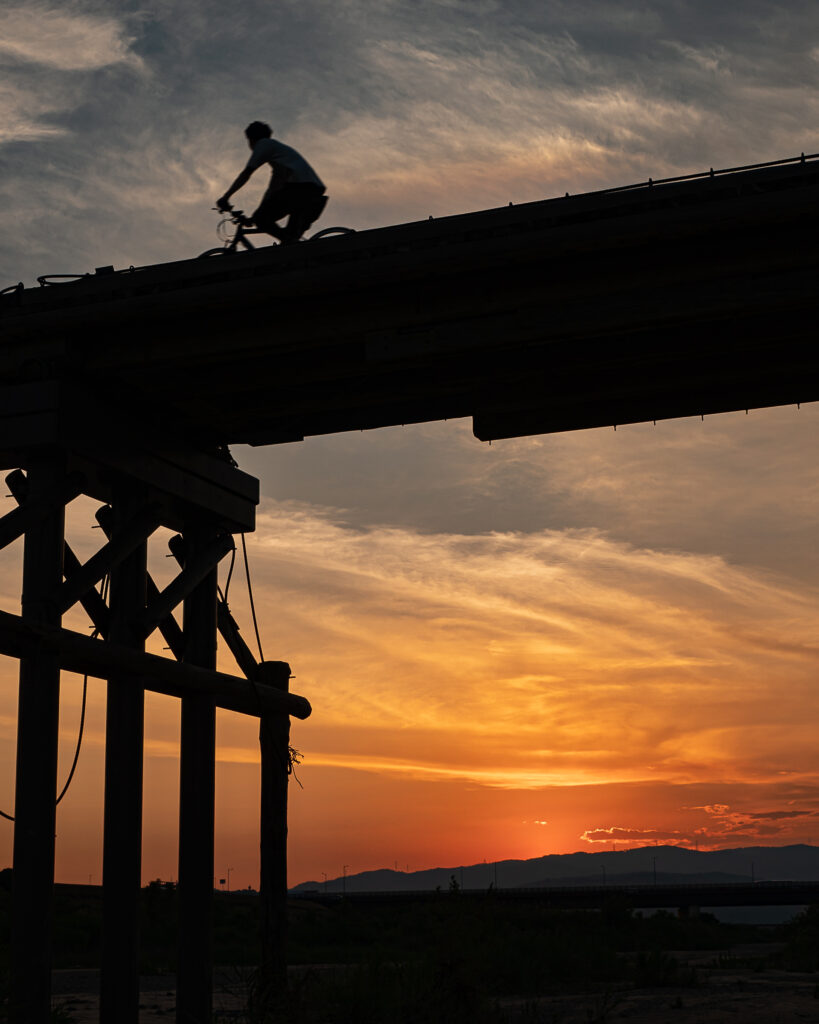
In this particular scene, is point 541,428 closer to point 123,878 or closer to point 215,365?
point 215,365

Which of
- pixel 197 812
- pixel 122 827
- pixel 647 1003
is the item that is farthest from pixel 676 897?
pixel 122 827

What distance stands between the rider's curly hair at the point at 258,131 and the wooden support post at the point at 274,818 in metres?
7.00

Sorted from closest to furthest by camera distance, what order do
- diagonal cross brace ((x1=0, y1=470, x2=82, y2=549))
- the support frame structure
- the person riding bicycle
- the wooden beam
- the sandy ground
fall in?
the wooden beam
the support frame structure
diagonal cross brace ((x1=0, y1=470, x2=82, y2=549))
the person riding bicycle
the sandy ground

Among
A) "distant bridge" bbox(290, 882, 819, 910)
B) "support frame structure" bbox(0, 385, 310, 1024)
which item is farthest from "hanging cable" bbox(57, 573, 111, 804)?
"distant bridge" bbox(290, 882, 819, 910)

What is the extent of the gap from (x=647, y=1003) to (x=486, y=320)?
667 inches

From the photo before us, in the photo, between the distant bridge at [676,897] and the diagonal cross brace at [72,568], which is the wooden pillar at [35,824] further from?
the distant bridge at [676,897]

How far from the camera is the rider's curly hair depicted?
15398 millimetres

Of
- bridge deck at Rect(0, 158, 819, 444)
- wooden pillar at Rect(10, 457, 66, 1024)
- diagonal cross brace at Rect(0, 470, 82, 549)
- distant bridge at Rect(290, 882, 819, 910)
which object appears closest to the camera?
bridge deck at Rect(0, 158, 819, 444)

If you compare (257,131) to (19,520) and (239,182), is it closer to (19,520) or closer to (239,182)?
(239,182)

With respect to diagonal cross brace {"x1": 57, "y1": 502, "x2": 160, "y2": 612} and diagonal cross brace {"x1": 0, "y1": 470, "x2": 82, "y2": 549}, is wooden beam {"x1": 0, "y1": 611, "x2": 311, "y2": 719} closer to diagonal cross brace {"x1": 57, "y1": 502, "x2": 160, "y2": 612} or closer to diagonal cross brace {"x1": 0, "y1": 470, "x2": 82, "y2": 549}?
diagonal cross brace {"x1": 57, "y1": 502, "x2": 160, "y2": 612}

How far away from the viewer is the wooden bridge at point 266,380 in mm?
12398

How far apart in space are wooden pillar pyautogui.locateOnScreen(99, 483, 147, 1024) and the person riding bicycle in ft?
12.4

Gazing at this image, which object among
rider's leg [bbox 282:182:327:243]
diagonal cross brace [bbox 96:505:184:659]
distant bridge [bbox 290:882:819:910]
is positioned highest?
rider's leg [bbox 282:182:327:243]

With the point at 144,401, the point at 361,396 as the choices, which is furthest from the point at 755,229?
the point at 144,401
